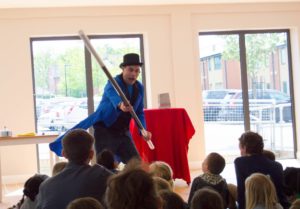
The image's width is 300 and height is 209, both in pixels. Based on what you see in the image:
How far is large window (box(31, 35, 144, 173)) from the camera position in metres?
7.95

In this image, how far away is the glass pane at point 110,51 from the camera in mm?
8039

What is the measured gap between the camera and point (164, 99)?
6258mm

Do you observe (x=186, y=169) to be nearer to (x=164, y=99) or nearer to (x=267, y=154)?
(x=164, y=99)

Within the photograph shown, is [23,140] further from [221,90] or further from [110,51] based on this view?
[221,90]

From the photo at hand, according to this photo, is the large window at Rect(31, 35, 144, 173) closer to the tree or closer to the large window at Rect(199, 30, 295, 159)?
the large window at Rect(199, 30, 295, 159)

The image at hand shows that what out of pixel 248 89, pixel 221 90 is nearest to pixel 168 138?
pixel 221 90

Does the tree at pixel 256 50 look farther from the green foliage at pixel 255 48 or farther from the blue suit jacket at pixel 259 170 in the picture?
the blue suit jacket at pixel 259 170

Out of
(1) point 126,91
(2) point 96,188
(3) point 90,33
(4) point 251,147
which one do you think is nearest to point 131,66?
(1) point 126,91

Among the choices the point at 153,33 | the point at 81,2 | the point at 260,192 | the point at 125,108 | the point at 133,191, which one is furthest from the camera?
the point at 153,33

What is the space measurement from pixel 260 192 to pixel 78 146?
1.08 meters

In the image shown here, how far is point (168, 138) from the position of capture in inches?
233

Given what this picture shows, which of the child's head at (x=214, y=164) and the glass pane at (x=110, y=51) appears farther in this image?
the glass pane at (x=110, y=51)

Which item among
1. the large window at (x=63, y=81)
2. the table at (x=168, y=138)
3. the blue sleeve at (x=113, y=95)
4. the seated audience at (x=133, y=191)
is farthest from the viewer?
the large window at (x=63, y=81)

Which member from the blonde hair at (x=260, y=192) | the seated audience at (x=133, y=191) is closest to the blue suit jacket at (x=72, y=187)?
the seated audience at (x=133, y=191)
